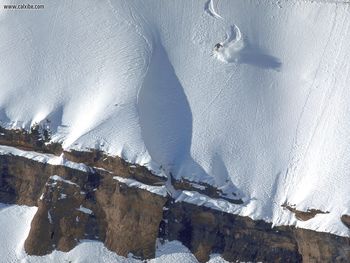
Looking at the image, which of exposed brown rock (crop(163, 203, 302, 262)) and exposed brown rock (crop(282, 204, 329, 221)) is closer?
exposed brown rock (crop(282, 204, 329, 221))

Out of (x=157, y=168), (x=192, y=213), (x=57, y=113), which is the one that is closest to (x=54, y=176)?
(x=57, y=113)

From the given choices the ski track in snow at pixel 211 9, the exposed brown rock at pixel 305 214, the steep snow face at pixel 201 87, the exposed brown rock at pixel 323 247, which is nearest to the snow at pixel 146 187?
the steep snow face at pixel 201 87

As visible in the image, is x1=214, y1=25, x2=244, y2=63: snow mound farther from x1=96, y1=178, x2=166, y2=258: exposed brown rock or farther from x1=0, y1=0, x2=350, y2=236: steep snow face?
x1=96, y1=178, x2=166, y2=258: exposed brown rock

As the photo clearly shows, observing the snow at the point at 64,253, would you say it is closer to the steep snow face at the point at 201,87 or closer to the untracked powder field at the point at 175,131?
the untracked powder field at the point at 175,131

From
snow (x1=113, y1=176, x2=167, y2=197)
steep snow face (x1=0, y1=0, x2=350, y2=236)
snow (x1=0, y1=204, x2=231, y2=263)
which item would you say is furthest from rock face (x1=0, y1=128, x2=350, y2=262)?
steep snow face (x1=0, y1=0, x2=350, y2=236)

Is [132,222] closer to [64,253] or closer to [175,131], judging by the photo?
[64,253]

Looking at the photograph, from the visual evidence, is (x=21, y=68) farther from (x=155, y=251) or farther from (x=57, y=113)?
(x=155, y=251)

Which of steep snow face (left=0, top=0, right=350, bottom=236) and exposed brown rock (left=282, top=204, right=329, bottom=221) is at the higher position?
steep snow face (left=0, top=0, right=350, bottom=236)
